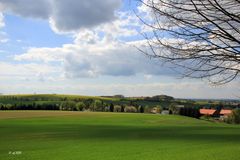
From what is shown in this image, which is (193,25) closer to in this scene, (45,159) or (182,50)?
(182,50)

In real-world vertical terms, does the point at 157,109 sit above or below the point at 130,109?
above

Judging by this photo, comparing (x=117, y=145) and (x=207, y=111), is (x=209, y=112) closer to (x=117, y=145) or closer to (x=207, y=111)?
(x=207, y=111)

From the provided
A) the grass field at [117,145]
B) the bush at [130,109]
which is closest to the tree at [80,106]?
the bush at [130,109]

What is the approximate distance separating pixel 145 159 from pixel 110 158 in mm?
2093

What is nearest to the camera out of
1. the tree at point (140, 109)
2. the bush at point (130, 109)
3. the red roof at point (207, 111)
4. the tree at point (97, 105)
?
the bush at point (130, 109)

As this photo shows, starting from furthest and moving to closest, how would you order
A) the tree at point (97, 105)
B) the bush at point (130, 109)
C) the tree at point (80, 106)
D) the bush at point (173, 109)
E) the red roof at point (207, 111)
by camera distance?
the red roof at point (207, 111)
the tree at point (97, 105)
the bush at point (173, 109)
the bush at point (130, 109)
the tree at point (80, 106)

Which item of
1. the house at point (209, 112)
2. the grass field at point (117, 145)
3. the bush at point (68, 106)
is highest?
the bush at point (68, 106)

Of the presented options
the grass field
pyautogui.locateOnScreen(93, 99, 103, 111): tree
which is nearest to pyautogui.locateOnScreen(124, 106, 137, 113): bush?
pyautogui.locateOnScreen(93, 99, 103, 111): tree

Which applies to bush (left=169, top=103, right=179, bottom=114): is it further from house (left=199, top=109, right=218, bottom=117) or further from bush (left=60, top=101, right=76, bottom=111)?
bush (left=60, top=101, right=76, bottom=111)

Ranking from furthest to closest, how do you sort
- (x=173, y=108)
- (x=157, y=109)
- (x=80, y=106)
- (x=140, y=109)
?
1. (x=157, y=109)
2. (x=173, y=108)
3. (x=140, y=109)
4. (x=80, y=106)

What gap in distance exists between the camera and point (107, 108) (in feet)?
431

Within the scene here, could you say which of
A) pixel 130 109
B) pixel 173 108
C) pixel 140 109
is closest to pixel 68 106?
pixel 130 109

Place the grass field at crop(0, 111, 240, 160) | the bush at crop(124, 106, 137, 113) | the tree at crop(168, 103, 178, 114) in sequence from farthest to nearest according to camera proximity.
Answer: the tree at crop(168, 103, 178, 114), the bush at crop(124, 106, 137, 113), the grass field at crop(0, 111, 240, 160)

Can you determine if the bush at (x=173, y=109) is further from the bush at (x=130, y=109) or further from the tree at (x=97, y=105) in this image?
the tree at (x=97, y=105)
